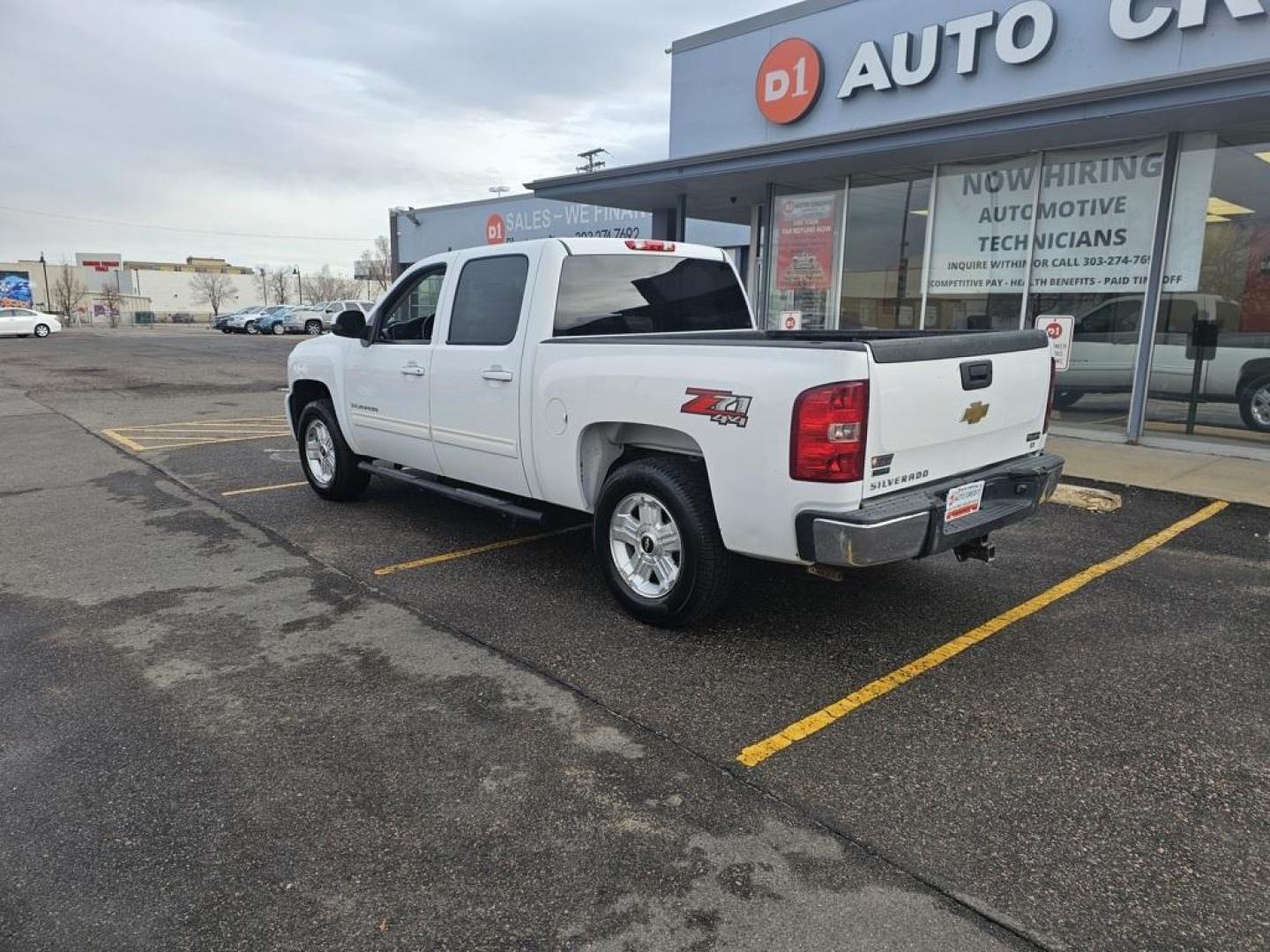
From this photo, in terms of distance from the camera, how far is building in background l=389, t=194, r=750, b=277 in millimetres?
20766

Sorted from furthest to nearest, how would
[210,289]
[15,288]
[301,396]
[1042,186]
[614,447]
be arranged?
[210,289] < [15,288] < [1042,186] < [301,396] < [614,447]

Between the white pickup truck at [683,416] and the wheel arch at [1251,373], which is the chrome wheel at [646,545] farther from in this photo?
the wheel arch at [1251,373]

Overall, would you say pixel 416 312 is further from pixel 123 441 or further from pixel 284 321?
pixel 284 321

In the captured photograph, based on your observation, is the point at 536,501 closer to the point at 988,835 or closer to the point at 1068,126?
the point at 988,835

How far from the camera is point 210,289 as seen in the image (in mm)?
109625

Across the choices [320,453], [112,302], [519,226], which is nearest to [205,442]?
[320,453]

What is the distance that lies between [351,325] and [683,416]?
335 centimetres

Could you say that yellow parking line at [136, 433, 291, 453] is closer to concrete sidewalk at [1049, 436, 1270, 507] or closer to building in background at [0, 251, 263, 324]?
concrete sidewalk at [1049, 436, 1270, 507]

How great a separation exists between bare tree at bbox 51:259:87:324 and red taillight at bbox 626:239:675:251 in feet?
293

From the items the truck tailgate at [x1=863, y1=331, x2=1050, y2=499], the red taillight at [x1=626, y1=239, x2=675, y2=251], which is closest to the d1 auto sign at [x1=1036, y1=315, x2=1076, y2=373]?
the truck tailgate at [x1=863, y1=331, x2=1050, y2=499]

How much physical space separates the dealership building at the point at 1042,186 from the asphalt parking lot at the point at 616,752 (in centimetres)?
482

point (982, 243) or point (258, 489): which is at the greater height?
point (982, 243)

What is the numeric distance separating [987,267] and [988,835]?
31.9ft

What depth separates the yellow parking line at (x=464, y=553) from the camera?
5488 millimetres
